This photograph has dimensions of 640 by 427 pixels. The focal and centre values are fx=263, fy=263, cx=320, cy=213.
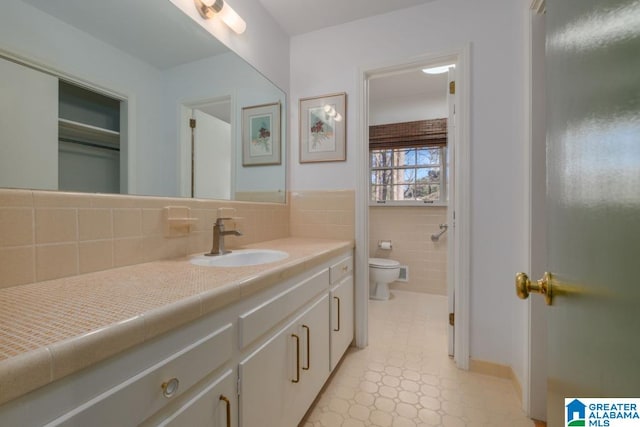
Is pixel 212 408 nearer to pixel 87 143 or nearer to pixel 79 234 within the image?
pixel 79 234

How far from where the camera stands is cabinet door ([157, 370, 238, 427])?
23.1 inches

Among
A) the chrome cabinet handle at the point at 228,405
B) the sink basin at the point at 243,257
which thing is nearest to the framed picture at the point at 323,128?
the sink basin at the point at 243,257

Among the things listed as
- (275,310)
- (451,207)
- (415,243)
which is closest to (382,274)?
(415,243)

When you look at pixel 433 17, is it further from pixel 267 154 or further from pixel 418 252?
pixel 418 252

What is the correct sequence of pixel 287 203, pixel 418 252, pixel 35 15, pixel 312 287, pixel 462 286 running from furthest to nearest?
pixel 418 252 < pixel 287 203 < pixel 462 286 < pixel 312 287 < pixel 35 15

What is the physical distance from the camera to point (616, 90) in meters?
0.34

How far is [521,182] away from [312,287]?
136cm

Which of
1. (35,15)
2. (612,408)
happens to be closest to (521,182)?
(612,408)

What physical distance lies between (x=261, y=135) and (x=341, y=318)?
1.36 m

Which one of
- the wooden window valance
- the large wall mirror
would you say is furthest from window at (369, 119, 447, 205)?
the large wall mirror

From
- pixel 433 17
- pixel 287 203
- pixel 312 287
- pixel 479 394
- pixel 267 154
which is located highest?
pixel 433 17

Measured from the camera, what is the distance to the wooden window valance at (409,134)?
3.09 meters

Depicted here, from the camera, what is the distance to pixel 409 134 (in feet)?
10.5

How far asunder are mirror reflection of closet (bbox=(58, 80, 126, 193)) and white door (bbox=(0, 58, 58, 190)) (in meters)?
0.02
